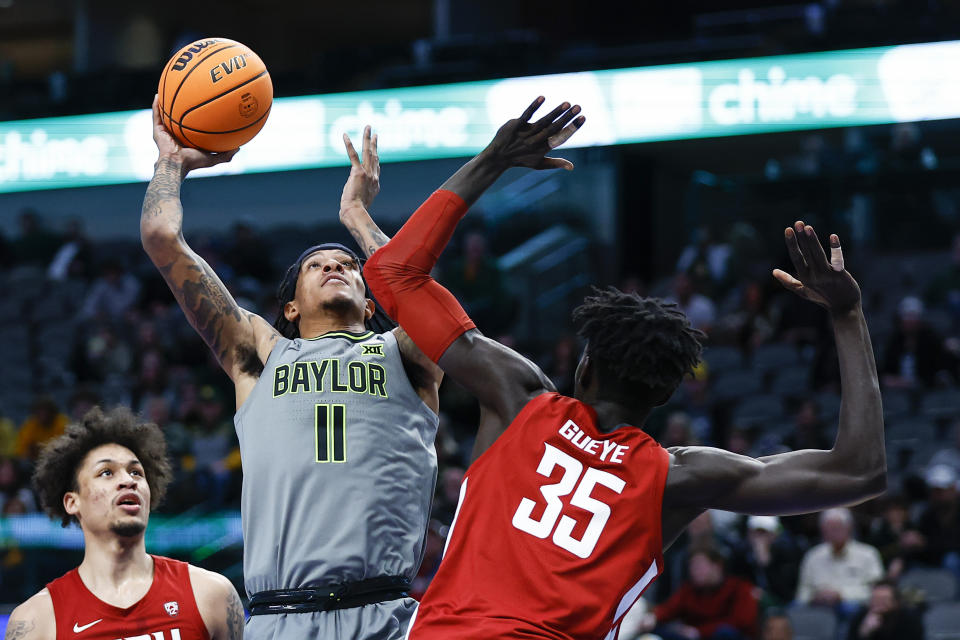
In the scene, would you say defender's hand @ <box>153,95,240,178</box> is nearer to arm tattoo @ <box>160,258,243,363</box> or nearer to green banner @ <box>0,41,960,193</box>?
arm tattoo @ <box>160,258,243,363</box>

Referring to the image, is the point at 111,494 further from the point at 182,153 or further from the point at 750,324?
the point at 750,324

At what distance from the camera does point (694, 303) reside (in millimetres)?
13859

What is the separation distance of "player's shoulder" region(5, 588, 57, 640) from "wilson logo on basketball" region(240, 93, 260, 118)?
1.96 m

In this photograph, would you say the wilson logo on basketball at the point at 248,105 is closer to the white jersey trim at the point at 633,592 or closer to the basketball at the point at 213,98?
the basketball at the point at 213,98

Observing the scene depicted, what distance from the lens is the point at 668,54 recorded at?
15.0m

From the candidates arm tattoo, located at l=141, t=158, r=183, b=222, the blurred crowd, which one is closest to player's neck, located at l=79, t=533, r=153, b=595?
arm tattoo, located at l=141, t=158, r=183, b=222

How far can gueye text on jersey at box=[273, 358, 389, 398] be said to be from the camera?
4230 mm

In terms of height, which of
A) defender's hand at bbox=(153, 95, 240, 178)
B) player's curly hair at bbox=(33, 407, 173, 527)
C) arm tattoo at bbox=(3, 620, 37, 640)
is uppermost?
defender's hand at bbox=(153, 95, 240, 178)

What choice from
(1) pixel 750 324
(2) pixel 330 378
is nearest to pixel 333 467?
(2) pixel 330 378

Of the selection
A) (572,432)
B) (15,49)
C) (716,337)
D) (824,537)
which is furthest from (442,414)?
(15,49)

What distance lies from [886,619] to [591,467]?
579 cm

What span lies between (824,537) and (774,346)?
4.29 m

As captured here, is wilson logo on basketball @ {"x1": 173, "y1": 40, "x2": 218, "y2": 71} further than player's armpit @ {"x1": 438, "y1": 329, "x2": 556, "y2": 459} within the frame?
Yes

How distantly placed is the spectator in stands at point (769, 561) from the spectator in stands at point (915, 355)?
3.40 metres
